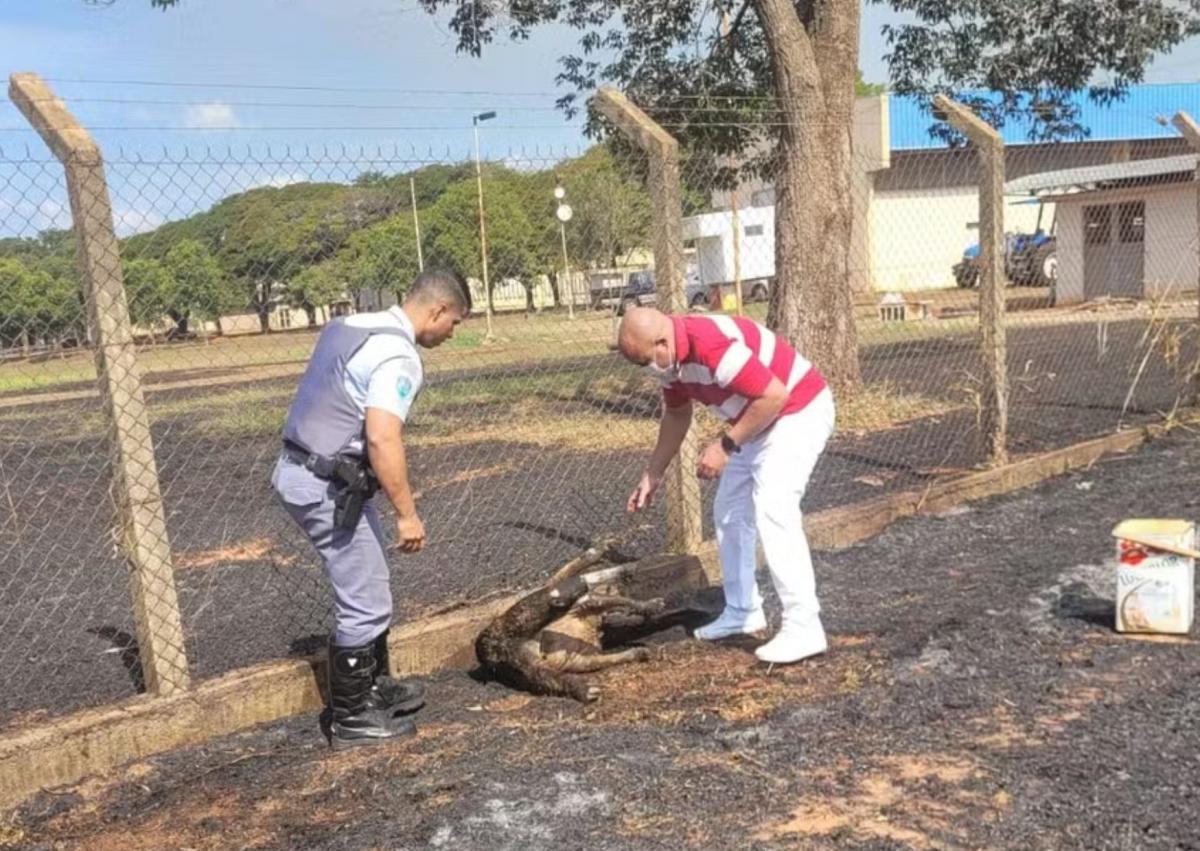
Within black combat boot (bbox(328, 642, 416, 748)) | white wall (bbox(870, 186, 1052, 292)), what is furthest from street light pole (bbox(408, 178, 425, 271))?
white wall (bbox(870, 186, 1052, 292))

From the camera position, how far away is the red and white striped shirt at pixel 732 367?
438 cm

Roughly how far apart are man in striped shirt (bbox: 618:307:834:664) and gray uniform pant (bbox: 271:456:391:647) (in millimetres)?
1162

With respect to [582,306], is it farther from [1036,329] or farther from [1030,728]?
[1036,329]

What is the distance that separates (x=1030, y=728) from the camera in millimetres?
3869

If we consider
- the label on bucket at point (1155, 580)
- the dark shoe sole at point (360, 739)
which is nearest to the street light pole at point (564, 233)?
the dark shoe sole at point (360, 739)

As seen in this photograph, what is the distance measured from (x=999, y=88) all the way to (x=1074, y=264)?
623 inches

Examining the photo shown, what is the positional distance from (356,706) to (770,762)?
152 cm

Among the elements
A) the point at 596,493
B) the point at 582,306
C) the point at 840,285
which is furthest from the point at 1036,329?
the point at 582,306

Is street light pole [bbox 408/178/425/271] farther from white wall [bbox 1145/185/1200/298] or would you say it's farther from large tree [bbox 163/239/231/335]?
white wall [bbox 1145/185/1200/298]

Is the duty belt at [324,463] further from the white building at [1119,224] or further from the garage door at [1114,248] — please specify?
the garage door at [1114,248]

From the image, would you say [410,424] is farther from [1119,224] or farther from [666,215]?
[1119,224]

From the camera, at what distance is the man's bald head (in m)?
4.34

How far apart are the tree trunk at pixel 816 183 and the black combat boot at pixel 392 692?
22.8 ft

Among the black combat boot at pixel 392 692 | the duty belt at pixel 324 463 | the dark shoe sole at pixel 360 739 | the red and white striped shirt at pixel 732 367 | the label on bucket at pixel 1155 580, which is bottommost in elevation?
the dark shoe sole at pixel 360 739
